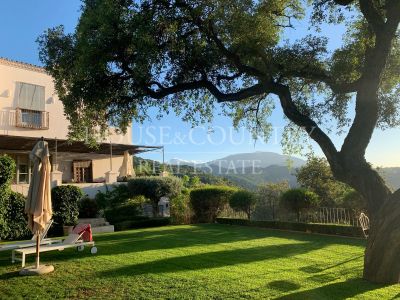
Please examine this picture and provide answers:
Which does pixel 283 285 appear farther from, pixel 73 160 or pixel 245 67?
pixel 73 160

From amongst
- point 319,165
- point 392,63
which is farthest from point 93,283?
point 319,165

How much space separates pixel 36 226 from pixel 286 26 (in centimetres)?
861

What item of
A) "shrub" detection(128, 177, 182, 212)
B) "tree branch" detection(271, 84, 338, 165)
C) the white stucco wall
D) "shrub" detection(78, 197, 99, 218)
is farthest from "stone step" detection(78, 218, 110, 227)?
"tree branch" detection(271, 84, 338, 165)

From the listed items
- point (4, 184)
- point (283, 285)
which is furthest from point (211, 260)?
point (4, 184)

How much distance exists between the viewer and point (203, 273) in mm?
8531

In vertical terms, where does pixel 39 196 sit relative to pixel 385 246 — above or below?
above

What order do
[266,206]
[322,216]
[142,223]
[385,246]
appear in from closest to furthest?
[385,246], [322,216], [266,206], [142,223]

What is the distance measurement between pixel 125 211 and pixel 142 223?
10.2 feet

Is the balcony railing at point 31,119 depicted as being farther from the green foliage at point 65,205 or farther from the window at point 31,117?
the green foliage at point 65,205

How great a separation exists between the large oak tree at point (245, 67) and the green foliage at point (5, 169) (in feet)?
17.0

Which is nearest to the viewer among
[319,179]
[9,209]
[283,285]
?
[283,285]

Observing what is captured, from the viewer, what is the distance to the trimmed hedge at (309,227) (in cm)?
1488

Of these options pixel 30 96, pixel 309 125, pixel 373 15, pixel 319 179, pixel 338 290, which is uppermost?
pixel 30 96

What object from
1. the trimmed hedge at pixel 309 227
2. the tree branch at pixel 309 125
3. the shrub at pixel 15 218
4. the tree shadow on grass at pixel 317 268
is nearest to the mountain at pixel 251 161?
the trimmed hedge at pixel 309 227
